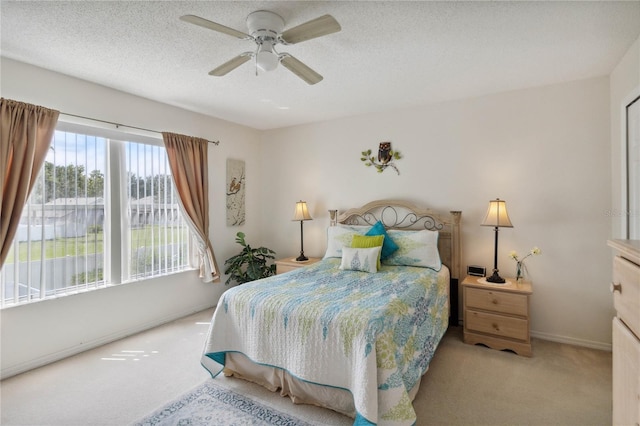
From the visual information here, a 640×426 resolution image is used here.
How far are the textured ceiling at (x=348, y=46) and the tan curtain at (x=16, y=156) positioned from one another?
1.50ft

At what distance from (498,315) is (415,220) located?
4.55ft

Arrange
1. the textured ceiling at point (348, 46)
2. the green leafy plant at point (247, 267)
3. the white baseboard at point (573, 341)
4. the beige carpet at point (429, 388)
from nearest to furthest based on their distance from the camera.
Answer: the textured ceiling at point (348, 46) < the beige carpet at point (429, 388) < the white baseboard at point (573, 341) < the green leafy plant at point (247, 267)

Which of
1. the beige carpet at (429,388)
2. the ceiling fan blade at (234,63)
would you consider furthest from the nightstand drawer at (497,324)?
the ceiling fan blade at (234,63)

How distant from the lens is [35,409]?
2148 mm

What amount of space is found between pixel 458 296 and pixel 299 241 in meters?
2.41

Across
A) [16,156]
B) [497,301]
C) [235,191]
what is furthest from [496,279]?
[16,156]

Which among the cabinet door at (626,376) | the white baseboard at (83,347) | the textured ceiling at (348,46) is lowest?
the white baseboard at (83,347)

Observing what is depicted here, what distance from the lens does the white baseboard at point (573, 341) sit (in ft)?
9.70

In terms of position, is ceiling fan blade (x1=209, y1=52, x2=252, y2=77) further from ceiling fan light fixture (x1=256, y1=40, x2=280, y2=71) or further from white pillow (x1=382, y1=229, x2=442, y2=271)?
white pillow (x1=382, y1=229, x2=442, y2=271)

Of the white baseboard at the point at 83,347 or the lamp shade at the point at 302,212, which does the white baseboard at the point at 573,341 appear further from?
the white baseboard at the point at 83,347

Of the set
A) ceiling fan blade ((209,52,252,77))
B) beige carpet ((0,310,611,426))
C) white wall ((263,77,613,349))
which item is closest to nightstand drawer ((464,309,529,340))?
beige carpet ((0,310,611,426))

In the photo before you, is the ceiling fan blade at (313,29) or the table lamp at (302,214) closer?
the ceiling fan blade at (313,29)

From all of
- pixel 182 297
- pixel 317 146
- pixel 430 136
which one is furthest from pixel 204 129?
pixel 430 136

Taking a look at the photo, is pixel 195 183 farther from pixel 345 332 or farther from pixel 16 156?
pixel 345 332
